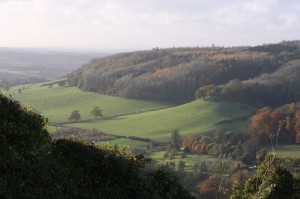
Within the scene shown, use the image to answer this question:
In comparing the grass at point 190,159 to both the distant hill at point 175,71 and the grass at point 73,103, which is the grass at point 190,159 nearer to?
the grass at point 73,103

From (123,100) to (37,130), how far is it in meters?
109

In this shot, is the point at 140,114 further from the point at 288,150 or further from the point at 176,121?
the point at 288,150

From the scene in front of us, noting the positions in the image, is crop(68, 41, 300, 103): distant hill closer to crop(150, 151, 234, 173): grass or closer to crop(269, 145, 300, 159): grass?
crop(150, 151, 234, 173): grass

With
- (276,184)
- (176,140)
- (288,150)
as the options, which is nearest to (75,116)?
(176,140)

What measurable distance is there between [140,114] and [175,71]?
5080cm

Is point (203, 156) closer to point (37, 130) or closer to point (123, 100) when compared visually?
point (123, 100)

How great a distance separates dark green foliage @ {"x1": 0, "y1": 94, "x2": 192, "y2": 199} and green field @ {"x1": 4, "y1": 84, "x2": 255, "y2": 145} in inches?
2778

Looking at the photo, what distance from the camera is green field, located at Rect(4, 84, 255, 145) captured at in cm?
8856

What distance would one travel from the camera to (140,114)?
102 m

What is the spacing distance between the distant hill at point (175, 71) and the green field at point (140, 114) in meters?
9.82

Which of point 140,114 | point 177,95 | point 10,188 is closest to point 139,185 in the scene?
point 10,188

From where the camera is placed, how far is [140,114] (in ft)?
334

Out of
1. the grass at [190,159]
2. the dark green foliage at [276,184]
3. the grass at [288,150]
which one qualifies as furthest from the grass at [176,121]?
the dark green foliage at [276,184]

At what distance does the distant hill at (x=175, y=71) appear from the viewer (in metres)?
130
